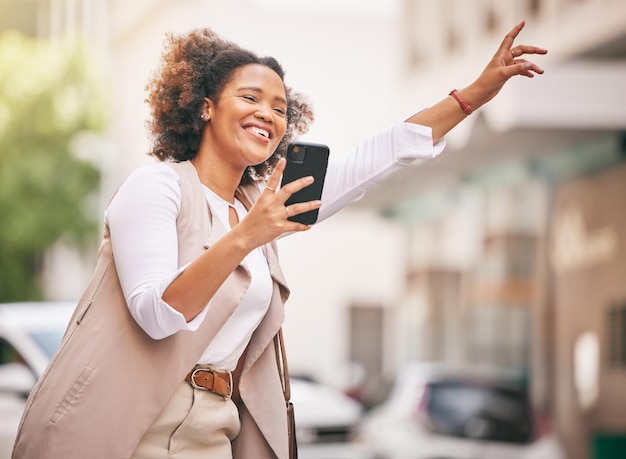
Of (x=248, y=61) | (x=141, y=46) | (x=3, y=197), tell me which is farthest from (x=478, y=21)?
(x=141, y=46)

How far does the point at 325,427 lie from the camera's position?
45.5ft

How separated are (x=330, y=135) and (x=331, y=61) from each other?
305cm

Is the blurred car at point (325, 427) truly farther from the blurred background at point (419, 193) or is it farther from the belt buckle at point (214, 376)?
the belt buckle at point (214, 376)

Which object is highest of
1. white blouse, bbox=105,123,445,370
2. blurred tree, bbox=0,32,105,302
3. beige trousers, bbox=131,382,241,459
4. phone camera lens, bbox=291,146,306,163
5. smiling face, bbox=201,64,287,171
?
blurred tree, bbox=0,32,105,302

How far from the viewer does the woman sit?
3355 mm

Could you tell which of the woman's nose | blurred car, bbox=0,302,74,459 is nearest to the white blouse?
the woman's nose

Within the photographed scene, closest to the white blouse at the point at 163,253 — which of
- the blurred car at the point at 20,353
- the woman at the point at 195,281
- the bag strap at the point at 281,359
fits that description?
the woman at the point at 195,281

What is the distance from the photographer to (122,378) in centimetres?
341

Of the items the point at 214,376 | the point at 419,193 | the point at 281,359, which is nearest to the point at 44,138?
the point at 419,193

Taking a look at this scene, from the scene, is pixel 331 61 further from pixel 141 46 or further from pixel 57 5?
pixel 57 5

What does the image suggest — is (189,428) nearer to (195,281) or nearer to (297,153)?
(195,281)

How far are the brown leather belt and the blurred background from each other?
13.5 ft

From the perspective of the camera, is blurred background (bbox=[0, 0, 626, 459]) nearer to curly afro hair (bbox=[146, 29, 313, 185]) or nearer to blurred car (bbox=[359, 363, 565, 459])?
blurred car (bbox=[359, 363, 565, 459])

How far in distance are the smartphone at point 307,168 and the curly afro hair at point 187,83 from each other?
0.42 m
